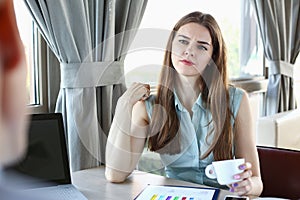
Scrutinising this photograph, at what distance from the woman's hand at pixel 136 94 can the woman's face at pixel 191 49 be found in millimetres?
138

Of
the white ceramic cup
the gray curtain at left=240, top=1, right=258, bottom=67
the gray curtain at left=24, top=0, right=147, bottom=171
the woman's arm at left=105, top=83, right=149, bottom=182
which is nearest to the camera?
the white ceramic cup

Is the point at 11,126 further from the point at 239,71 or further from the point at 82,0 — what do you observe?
the point at 239,71

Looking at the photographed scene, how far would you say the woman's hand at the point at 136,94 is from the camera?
1.45m

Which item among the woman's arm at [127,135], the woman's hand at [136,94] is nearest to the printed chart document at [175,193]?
the woman's arm at [127,135]

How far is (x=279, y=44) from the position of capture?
2934 mm

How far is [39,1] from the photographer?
147cm

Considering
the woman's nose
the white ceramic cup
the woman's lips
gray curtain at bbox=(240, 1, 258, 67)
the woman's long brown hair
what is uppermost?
gray curtain at bbox=(240, 1, 258, 67)

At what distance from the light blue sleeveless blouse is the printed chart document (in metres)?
0.19

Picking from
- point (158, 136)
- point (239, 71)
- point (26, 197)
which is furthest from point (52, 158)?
point (239, 71)

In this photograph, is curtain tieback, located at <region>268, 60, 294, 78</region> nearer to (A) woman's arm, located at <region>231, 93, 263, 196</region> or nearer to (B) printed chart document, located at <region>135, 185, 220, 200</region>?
(A) woman's arm, located at <region>231, 93, 263, 196</region>

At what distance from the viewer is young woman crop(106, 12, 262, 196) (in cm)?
144

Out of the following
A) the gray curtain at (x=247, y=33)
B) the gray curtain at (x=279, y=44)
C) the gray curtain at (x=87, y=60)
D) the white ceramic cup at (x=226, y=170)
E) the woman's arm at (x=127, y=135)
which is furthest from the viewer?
the gray curtain at (x=247, y=33)

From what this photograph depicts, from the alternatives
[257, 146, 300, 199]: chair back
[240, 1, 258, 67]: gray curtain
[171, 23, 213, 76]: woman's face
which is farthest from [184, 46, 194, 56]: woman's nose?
[240, 1, 258, 67]: gray curtain

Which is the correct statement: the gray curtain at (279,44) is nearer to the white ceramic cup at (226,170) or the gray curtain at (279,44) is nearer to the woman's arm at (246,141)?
the woman's arm at (246,141)
